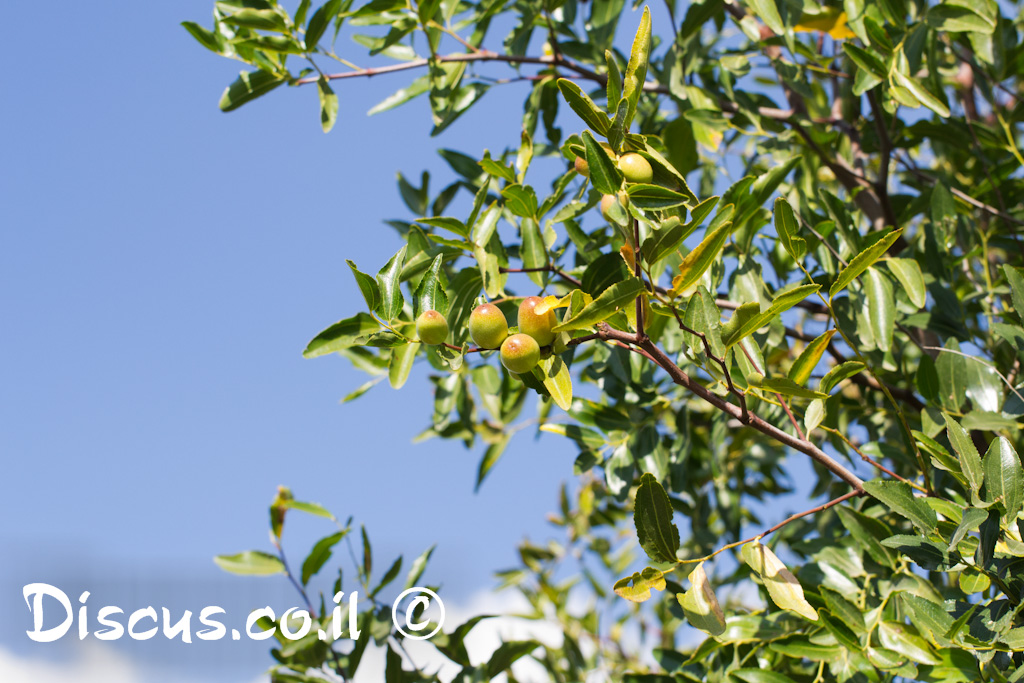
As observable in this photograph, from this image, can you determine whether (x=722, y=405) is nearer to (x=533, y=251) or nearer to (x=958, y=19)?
(x=533, y=251)

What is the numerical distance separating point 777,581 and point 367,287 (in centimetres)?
62

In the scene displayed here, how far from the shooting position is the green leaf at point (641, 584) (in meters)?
0.97

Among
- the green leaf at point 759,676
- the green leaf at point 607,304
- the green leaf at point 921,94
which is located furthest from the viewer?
the green leaf at point 921,94

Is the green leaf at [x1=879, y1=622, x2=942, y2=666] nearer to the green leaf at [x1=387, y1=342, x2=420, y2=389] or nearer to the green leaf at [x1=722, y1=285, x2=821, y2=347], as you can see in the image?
the green leaf at [x1=722, y1=285, x2=821, y2=347]

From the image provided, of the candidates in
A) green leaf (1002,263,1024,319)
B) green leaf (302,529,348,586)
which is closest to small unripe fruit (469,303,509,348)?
green leaf (1002,263,1024,319)

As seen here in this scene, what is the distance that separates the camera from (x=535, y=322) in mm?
894

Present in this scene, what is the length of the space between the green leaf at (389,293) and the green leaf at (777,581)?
1.74 feet

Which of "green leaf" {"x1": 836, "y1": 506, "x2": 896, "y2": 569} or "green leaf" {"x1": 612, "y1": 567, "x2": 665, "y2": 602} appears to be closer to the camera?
"green leaf" {"x1": 612, "y1": 567, "x2": 665, "y2": 602}

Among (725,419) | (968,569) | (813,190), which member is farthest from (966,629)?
(813,190)

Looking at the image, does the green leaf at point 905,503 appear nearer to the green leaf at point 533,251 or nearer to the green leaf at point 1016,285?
the green leaf at point 1016,285

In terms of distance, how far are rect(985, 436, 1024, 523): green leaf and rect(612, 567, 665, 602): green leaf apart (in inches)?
14.9

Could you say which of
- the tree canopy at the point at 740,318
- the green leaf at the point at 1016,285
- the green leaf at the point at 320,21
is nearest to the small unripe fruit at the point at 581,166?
the tree canopy at the point at 740,318

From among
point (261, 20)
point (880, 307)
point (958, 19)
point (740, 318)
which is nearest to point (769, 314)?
point (740, 318)

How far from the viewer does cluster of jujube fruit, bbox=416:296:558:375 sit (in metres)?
0.86
